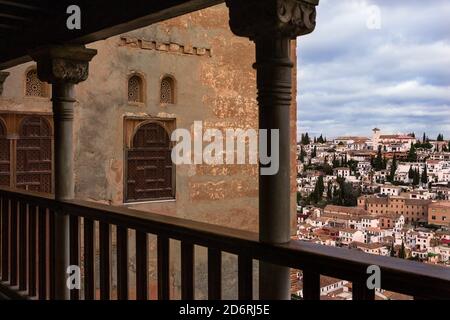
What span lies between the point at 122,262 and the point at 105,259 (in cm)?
31

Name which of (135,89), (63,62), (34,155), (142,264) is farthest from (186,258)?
(135,89)

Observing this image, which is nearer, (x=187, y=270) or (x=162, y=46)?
(x=187, y=270)

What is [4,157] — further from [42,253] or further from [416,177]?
[416,177]

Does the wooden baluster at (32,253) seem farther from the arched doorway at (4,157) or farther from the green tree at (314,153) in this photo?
the green tree at (314,153)

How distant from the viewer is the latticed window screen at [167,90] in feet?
37.4

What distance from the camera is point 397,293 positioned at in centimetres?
194

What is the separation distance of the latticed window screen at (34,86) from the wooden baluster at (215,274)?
7.78 m

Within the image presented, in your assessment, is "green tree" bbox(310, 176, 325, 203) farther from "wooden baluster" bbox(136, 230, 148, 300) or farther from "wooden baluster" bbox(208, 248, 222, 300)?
"wooden baluster" bbox(208, 248, 222, 300)

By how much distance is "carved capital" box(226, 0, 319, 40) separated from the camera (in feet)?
7.89

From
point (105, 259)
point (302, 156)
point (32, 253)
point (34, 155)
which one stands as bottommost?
point (32, 253)

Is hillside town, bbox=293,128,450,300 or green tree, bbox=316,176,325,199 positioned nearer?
hillside town, bbox=293,128,450,300

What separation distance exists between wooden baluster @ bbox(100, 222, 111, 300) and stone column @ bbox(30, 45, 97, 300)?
66cm

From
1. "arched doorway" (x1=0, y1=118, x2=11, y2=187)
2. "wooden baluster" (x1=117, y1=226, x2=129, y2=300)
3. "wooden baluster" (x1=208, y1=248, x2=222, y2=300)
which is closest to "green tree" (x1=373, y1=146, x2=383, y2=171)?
"arched doorway" (x1=0, y1=118, x2=11, y2=187)

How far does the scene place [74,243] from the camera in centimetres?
406
